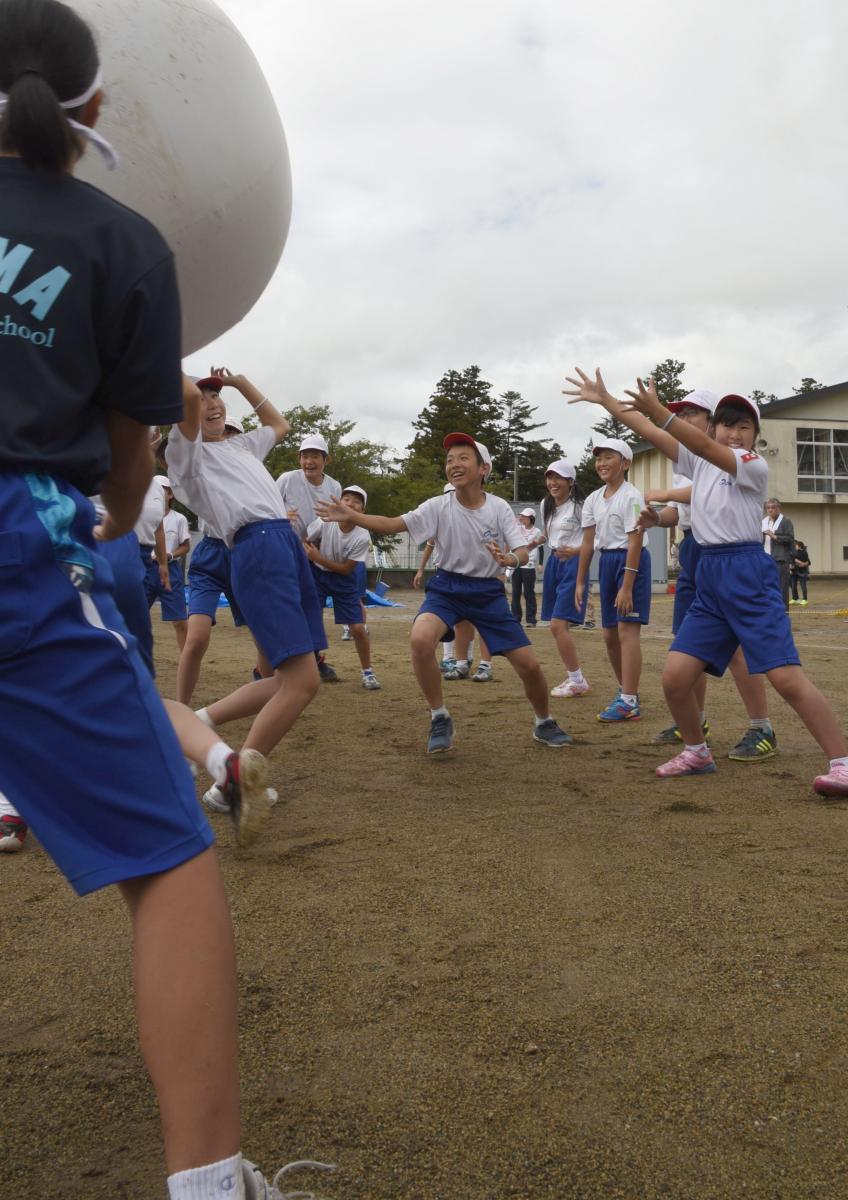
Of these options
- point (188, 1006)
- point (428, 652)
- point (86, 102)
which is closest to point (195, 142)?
point (86, 102)

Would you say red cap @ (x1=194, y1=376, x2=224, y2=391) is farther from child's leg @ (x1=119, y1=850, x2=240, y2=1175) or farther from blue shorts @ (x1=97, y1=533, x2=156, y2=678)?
child's leg @ (x1=119, y1=850, x2=240, y2=1175)

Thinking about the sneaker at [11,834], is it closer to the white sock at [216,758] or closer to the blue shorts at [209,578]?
the white sock at [216,758]

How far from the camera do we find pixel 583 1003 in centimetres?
243

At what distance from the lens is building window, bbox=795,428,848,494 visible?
40906 millimetres

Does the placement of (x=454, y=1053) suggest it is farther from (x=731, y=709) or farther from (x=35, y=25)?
(x=731, y=709)

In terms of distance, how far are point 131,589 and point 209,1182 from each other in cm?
246

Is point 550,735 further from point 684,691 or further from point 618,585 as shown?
point 618,585

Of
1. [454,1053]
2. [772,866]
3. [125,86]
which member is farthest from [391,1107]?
[125,86]

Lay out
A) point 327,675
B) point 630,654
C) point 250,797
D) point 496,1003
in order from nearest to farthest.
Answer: point 250,797
point 496,1003
point 630,654
point 327,675

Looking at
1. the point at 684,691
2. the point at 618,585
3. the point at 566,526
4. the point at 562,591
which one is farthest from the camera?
the point at 566,526

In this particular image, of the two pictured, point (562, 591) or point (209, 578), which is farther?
point (562, 591)

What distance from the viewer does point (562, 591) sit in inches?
347

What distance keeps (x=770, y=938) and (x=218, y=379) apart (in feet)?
10.8

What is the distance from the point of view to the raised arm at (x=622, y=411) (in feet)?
15.0
